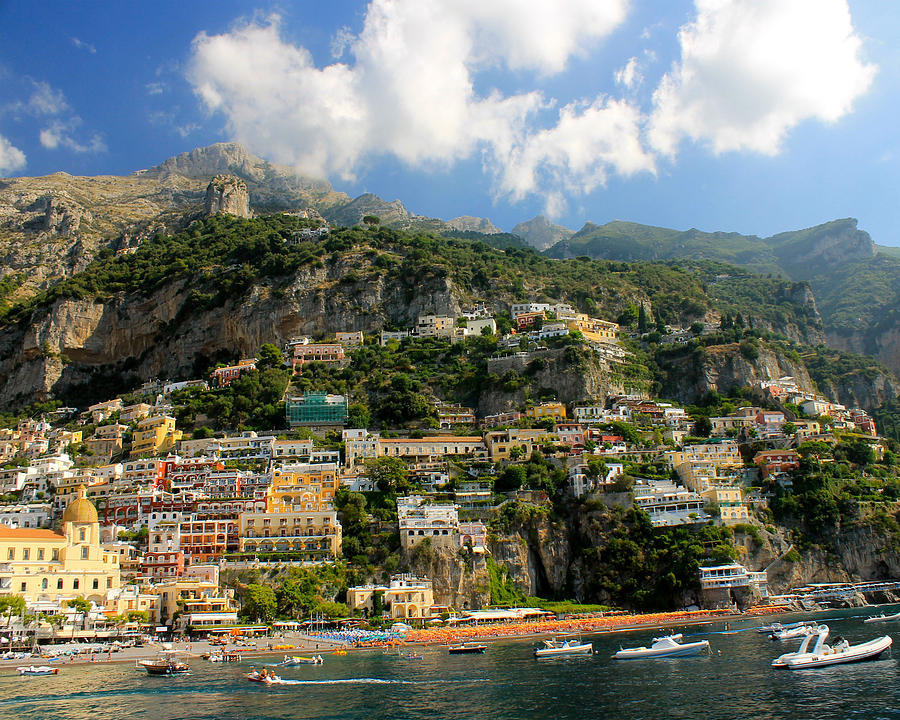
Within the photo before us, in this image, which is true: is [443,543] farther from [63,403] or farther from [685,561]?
[63,403]

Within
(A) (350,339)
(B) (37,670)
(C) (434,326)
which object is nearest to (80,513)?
(B) (37,670)

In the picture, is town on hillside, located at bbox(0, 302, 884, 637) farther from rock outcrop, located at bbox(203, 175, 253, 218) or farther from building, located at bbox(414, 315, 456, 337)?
rock outcrop, located at bbox(203, 175, 253, 218)

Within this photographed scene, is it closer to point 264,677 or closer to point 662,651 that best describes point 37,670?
point 264,677

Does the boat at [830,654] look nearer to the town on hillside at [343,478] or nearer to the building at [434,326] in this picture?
the town on hillside at [343,478]

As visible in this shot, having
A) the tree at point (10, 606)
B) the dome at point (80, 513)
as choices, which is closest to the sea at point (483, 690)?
the tree at point (10, 606)

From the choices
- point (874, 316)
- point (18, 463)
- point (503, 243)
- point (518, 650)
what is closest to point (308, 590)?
point (518, 650)

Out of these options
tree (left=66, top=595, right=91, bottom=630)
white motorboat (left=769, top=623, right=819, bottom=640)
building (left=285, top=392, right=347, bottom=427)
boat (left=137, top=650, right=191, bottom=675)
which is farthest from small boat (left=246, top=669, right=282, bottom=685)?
building (left=285, top=392, right=347, bottom=427)
